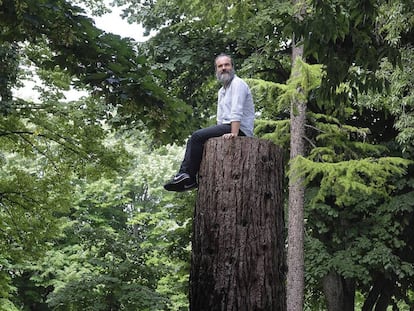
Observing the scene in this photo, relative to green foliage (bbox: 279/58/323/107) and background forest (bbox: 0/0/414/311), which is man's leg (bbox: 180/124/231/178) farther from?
green foliage (bbox: 279/58/323/107)

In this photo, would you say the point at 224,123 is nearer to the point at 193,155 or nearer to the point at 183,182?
the point at 193,155

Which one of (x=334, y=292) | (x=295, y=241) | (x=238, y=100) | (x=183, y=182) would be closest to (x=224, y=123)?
(x=238, y=100)

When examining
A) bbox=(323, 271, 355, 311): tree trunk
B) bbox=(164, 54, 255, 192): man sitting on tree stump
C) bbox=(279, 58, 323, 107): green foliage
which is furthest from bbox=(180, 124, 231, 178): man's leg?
bbox=(323, 271, 355, 311): tree trunk

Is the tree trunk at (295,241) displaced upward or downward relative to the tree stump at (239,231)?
upward

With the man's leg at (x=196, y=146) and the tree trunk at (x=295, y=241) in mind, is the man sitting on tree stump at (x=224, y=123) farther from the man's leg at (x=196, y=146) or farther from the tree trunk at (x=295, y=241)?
the tree trunk at (x=295, y=241)

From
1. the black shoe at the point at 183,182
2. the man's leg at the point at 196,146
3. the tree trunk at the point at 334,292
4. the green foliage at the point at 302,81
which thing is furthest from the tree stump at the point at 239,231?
the tree trunk at the point at 334,292

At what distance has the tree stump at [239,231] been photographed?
3666 mm

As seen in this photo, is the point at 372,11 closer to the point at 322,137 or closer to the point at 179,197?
the point at 322,137

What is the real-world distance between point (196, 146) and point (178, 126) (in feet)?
12.1

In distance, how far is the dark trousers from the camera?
4.12 m

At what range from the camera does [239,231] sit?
3.74 m

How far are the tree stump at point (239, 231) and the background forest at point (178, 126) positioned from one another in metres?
3.10

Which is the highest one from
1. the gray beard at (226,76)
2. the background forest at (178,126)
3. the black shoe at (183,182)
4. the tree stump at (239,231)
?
the background forest at (178,126)

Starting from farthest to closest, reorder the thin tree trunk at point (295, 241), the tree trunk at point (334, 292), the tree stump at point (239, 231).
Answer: the tree trunk at point (334, 292) → the thin tree trunk at point (295, 241) → the tree stump at point (239, 231)
